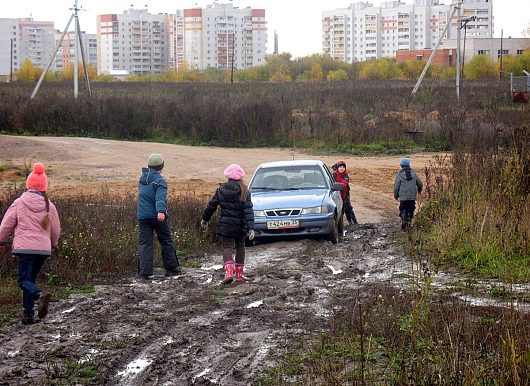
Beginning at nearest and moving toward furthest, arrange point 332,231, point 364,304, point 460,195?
point 364,304, point 460,195, point 332,231

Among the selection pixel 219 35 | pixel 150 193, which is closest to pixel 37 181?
pixel 150 193

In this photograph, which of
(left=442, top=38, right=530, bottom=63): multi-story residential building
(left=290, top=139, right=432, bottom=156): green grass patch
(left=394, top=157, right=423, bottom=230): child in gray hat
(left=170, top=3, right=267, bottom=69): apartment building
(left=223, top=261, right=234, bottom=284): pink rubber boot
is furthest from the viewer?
(left=170, top=3, right=267, bottom=69): apartment building

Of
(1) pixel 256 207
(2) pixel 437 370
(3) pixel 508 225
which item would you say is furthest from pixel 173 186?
(2) pixel 437 370

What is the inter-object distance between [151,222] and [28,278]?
3013mm

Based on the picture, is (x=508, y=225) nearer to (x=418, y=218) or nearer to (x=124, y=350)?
(x=418, y=218)

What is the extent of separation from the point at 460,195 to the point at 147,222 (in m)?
4.91

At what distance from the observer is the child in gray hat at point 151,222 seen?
12016 millimetres

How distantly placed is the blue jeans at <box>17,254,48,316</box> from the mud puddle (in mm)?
245

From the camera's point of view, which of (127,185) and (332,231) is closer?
(332,231)

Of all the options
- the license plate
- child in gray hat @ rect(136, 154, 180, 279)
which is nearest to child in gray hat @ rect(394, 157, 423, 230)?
the license plate

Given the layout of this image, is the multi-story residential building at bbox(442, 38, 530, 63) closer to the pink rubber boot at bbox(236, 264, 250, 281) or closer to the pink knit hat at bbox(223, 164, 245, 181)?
the pink knit hat at bbox(223, 164, 245, 181)

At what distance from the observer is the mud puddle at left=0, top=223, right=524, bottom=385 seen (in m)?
6.97

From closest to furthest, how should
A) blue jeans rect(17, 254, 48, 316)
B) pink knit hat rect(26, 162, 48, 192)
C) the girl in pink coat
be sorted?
1. blue jeans rect(17, 254, 48, 316)
2. the girl in pink coat
3. pink knit hat rect(26, 162, 48, 192)

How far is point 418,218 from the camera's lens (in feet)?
51.2
